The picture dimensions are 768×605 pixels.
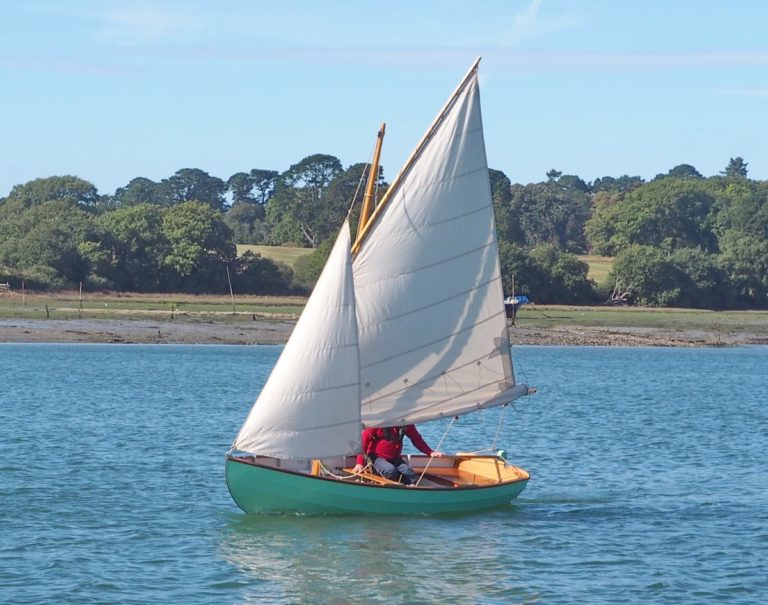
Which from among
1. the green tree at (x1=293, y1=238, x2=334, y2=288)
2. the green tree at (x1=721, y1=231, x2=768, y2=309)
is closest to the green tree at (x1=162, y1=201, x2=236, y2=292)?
the green tree at (x1=293, y1=238, x2=334, y2=288)

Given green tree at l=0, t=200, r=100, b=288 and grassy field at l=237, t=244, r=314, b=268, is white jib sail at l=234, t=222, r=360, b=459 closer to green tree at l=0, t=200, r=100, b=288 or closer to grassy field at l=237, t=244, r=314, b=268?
green tree at l=0, t=200, r=100, b=288

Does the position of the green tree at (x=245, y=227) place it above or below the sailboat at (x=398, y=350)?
above

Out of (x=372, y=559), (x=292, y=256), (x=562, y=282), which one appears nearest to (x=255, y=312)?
(x=562, y=282)

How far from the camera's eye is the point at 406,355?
90.1 ft

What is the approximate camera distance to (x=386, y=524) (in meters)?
26.9

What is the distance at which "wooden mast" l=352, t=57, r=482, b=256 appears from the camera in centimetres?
Answer: 2634

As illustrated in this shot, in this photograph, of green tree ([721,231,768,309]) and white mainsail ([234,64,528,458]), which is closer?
white mainsail ([234,64,528,458])

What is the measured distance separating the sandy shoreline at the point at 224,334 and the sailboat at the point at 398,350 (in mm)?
57470

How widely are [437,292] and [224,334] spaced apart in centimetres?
6410

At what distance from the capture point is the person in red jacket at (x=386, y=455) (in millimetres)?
27109

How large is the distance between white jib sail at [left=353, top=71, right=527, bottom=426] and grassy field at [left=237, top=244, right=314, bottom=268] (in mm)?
102936

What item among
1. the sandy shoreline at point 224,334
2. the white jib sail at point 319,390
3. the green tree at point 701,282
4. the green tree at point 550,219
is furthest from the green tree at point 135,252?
the white jib sail at point 319,390

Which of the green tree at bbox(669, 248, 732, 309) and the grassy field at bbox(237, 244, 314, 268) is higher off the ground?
the grassy field at bbox(237, 244, 314, 268)

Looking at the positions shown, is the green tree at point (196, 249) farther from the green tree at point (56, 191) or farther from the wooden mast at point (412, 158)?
the wooden mast at point (412, 158)
